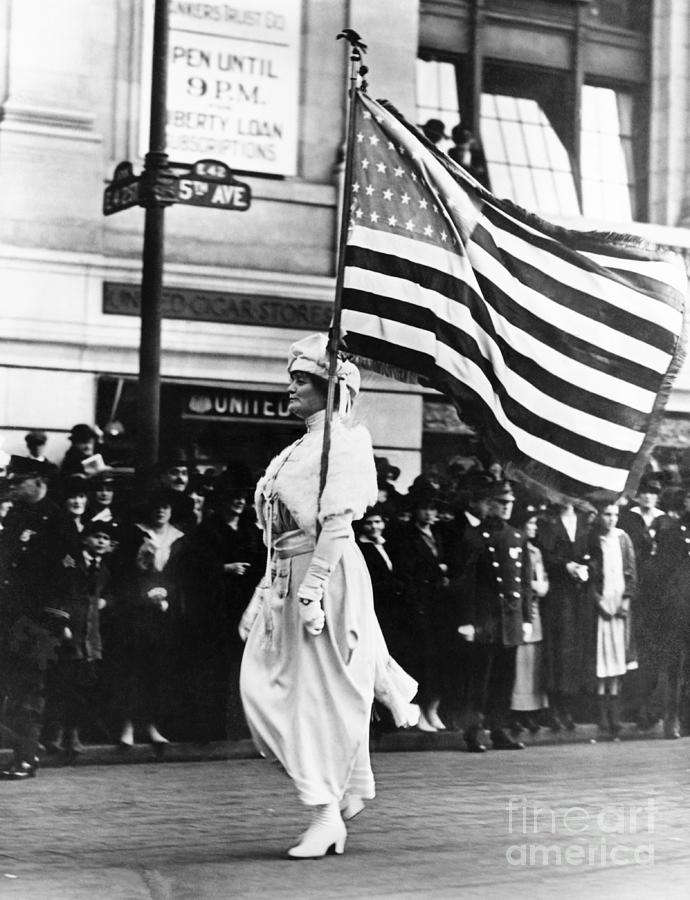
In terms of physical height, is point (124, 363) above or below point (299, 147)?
below

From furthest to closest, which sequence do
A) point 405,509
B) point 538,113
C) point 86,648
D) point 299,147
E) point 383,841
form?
point 538,113 < point 299,147 < point 405,509 < point 86,648 < point 383,841

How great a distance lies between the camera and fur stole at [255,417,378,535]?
18.7 feet

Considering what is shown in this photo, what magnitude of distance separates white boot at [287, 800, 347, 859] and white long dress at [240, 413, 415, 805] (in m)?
0.06

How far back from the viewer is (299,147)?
32.3 feet

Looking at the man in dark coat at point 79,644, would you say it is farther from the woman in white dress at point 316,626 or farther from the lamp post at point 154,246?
the woman in white dress at point 316,626

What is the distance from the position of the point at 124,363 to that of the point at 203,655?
75.1 inches

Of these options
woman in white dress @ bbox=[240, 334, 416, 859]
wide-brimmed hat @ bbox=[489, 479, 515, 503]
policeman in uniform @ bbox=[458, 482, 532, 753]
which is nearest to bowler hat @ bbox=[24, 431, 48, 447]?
policeman in uniform @ bbox=[458, 482, 532, 753]

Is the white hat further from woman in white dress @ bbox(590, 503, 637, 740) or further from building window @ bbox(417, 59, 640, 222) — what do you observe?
building window @ bbox(417, 59, 640, 222)

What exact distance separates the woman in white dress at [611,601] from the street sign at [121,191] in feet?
10.9

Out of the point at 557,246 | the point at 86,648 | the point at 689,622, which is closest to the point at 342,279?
the point at 557,246

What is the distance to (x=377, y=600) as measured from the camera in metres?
8.93

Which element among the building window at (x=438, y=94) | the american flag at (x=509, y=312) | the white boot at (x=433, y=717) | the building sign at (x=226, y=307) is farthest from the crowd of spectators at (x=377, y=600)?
the building window at (x=438, y=94)

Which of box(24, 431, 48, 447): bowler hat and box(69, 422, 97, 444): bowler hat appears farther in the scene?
box(69, 422, 97, 444): bowler hat

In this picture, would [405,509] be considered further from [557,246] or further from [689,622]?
[557,246]
